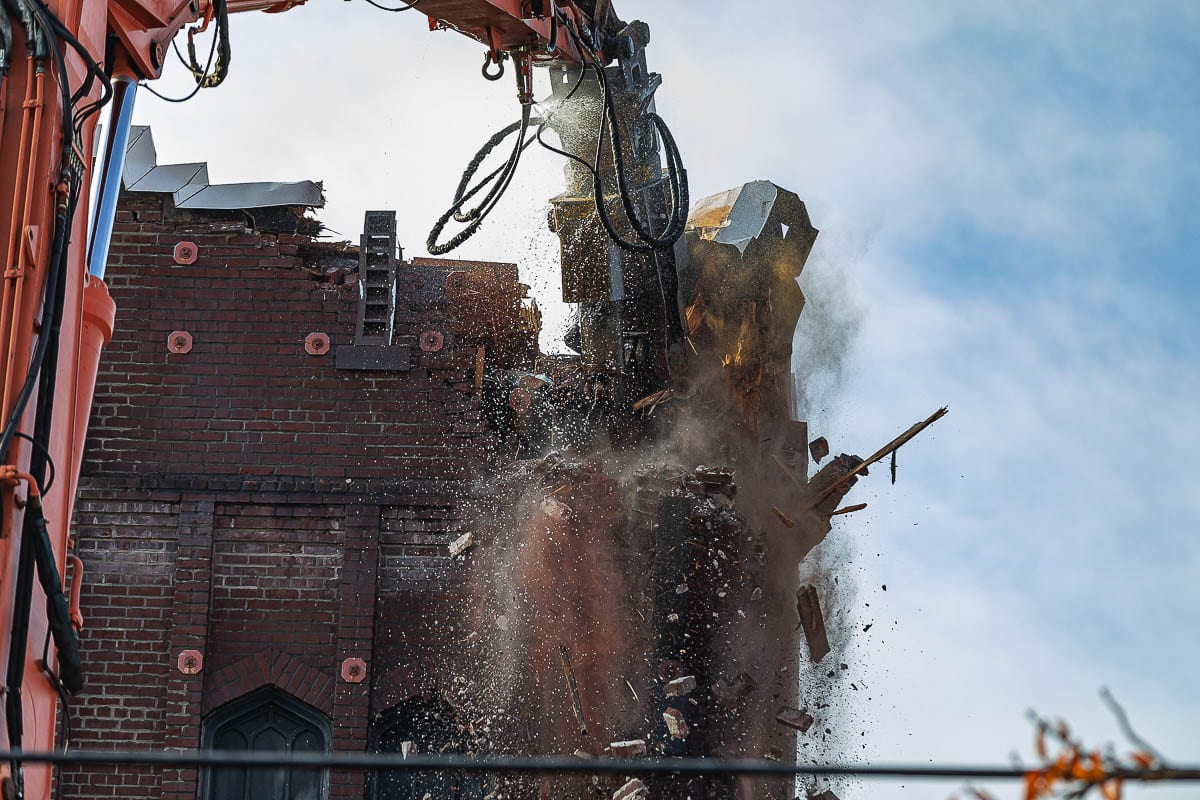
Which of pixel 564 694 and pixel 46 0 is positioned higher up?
pixel 46 0

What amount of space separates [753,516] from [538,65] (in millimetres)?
4282

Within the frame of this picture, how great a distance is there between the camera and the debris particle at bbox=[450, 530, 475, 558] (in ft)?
35.8

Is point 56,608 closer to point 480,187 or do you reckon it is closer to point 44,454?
point 44,454

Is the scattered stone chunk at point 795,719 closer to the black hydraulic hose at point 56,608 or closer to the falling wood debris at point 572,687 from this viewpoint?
the falling wood debris at point 572,687

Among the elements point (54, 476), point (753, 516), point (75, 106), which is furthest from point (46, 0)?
point (753, 516)

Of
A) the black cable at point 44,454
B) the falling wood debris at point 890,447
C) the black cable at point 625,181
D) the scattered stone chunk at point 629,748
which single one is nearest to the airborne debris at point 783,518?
the falling wood debris at point 890,447

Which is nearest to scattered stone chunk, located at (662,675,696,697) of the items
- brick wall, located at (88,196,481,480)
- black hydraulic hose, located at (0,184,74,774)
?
brick wall, located at (88,196,481,480)

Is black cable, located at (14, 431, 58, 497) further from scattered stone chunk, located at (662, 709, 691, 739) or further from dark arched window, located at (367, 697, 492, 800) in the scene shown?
scattered stone chunk, located at (662, 709, 691, 739)

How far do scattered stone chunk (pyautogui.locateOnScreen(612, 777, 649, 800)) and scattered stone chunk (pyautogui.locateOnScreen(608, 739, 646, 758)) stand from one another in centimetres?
38

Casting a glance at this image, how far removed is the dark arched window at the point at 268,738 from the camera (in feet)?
34.8

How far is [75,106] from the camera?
16.0 ft

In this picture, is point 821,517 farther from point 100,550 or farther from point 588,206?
point 100,550

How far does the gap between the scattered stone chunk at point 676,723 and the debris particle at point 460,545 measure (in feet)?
7.07

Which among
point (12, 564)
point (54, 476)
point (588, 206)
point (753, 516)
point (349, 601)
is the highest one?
point (588, 206)
